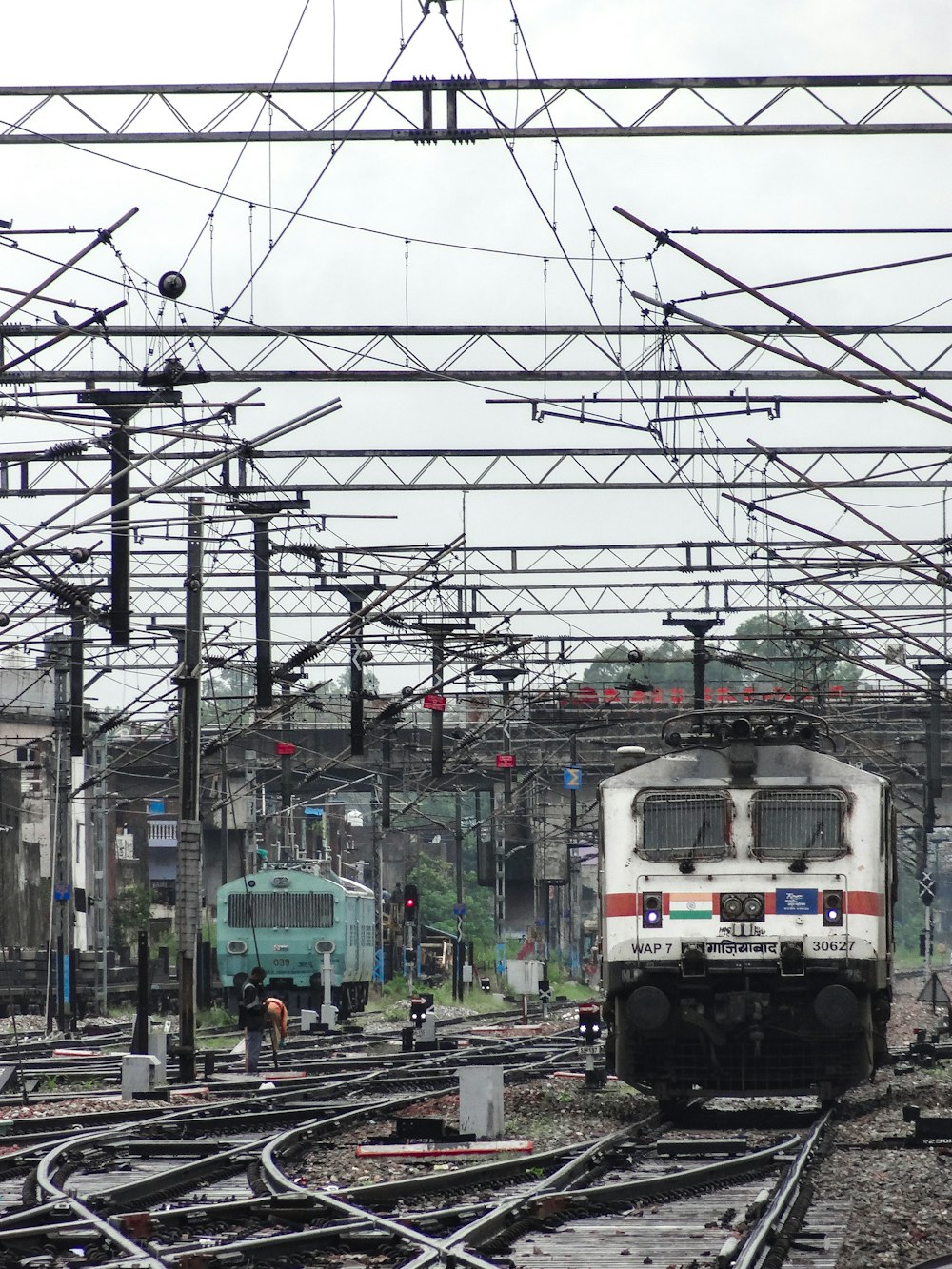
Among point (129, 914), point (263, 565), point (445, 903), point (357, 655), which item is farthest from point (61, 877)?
point (445, 903)

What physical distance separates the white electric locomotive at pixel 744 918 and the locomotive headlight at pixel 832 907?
0.01 m

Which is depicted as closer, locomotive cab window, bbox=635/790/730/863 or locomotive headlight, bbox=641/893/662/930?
locomotive headlight, bbox=641/893/662/930

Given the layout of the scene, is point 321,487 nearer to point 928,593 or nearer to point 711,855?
point 711,855

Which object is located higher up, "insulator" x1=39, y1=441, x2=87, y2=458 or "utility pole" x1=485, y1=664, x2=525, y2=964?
"insulator" x1=39, y1=441, x2=87, y2=458

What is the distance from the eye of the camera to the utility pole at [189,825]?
25.4 m

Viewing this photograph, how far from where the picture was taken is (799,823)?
55.3 ft

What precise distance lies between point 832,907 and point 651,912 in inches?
60.3

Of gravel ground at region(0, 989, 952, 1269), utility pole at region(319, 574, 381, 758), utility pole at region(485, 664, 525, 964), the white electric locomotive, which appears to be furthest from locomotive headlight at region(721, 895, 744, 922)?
utility pole at region(485, 664, 525, 964)

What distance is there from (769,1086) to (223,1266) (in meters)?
8.22

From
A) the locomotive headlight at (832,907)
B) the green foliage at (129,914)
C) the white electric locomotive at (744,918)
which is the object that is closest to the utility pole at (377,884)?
the green foliage at (129,914)

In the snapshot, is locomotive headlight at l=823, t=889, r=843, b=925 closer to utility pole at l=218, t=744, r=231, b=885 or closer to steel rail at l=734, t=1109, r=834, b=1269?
steel rail at l=734, t=1109, r=834, b=1269

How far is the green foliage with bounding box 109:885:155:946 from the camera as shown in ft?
216

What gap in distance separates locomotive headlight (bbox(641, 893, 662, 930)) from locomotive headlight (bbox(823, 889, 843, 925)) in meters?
1.40

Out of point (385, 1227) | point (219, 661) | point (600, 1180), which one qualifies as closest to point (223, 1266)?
point (385, 1227)
